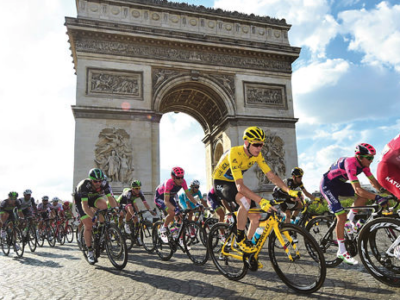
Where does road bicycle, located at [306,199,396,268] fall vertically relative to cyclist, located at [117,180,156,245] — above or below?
below

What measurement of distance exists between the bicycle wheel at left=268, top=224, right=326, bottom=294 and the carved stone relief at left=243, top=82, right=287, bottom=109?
1929 cm

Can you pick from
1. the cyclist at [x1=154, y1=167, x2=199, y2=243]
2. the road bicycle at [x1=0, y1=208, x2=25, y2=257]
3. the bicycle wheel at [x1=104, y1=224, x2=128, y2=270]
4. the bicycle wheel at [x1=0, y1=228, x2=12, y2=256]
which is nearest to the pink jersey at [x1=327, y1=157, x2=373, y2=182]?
the cyclist at [x1=154, y1=167, x2=199, y2=243]

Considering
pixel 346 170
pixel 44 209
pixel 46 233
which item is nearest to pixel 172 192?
pixel 346 170

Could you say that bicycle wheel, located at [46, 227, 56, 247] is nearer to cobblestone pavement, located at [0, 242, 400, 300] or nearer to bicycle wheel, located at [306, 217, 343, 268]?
cobblestone pavement, located at [0, 242, 400, 300]

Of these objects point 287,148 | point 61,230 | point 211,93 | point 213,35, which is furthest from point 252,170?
point 61,230

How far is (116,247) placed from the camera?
236 inches

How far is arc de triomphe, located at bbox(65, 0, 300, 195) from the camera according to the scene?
63.4ft

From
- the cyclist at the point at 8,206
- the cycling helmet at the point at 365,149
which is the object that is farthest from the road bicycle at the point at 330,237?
the cyclist at the point at 8,206

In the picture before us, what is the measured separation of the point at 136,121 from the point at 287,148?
1026 cm

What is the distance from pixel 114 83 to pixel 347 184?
1696 centimetres

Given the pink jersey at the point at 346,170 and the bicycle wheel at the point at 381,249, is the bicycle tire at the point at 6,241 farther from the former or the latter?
the bicycle wheel at the point at 381,249

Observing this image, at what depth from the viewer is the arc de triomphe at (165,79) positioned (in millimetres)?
19328

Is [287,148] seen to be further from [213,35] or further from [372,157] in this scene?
[372,157]

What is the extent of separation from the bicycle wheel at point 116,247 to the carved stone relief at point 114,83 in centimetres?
1499
